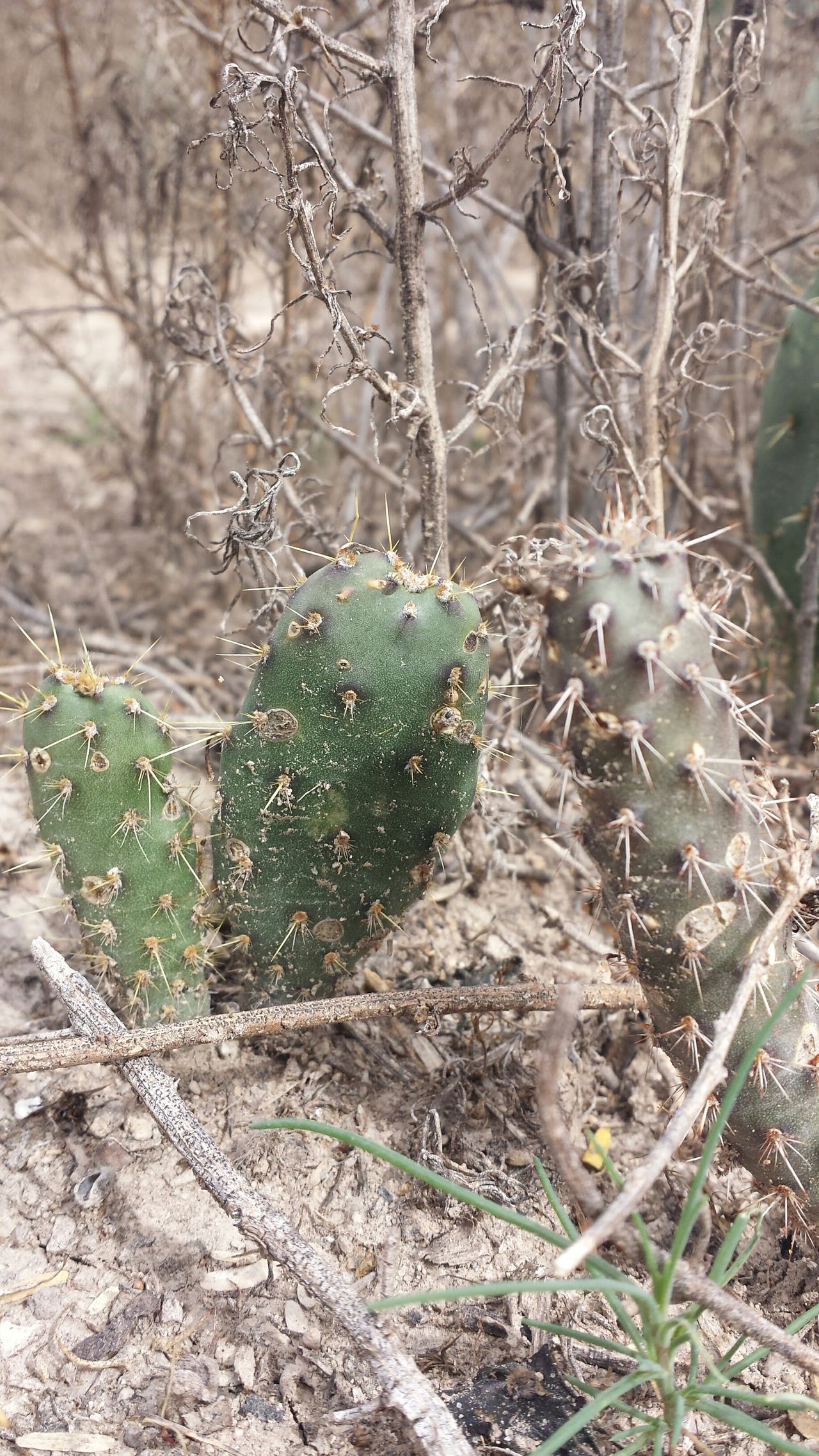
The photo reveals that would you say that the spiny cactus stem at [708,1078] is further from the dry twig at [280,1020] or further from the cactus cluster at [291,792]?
the cactus cluster at [291,792]

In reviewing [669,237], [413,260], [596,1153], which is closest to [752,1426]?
[596,1153]

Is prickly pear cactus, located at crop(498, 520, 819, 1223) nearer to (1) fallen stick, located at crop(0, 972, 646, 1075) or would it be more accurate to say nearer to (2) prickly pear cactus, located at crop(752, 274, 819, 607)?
(1) fallen stick, located at crop(0, 972, 646, 1075)

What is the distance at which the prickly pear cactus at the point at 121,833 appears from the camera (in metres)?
1.53

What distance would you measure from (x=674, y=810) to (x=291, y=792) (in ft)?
1.84

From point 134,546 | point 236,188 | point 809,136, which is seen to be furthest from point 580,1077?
point 809,136

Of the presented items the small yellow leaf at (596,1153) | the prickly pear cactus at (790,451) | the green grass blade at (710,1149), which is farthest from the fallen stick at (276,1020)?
the prickly pear cactus at (790,451)

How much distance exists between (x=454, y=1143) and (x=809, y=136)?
135 inches

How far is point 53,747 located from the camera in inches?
59.9

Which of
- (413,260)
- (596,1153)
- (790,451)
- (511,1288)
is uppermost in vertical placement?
(413,260)

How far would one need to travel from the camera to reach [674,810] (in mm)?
1118

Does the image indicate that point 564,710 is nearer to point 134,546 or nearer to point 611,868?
point 611,868

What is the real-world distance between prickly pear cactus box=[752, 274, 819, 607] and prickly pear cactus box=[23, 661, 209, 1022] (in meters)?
1.63

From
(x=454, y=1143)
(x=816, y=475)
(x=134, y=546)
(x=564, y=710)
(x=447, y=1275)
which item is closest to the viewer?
(x=564, y=710)

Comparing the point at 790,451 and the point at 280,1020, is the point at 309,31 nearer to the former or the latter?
the point at 280,1020
